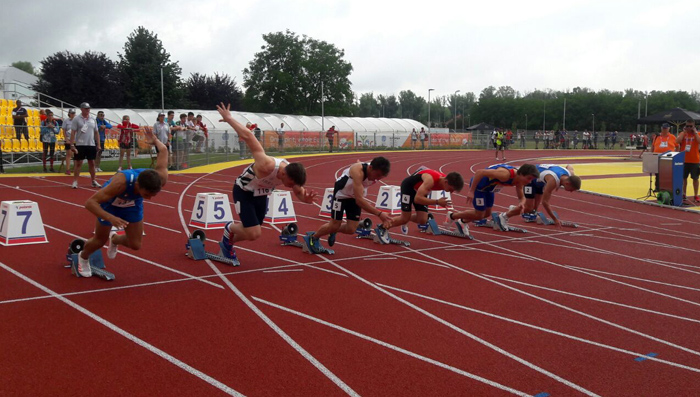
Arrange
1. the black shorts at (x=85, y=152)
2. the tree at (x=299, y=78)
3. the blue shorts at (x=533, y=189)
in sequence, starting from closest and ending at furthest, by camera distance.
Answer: the blue shorts at (x=533, y=189) < the black shorts at (x=85, y=152) < the tree at (x=299, y=78)

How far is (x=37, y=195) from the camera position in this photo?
41.3 feet

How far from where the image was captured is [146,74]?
5922cm

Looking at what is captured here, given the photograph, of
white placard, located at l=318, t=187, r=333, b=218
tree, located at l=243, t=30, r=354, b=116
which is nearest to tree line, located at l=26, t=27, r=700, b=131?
tree, located at l=243, t=30, r=354, b=116

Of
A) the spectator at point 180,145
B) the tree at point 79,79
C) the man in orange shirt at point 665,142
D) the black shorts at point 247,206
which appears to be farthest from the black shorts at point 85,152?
the tree at point 79,79

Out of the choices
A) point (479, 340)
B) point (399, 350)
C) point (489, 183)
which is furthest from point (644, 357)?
point (489, 183)

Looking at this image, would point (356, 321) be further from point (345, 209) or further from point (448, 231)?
point (448, 231)

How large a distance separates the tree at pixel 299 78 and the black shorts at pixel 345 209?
68.9 meters

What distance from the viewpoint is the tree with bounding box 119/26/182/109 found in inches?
2299

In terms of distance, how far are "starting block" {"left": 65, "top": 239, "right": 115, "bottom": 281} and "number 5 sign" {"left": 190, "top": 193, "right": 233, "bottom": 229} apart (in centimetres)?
317

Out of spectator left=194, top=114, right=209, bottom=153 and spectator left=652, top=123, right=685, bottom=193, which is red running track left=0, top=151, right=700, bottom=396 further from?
spectator left=194, top=114, right=209, bottom=153

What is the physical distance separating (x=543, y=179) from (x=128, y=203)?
7318mm

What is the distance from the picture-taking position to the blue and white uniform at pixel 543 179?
10.2 meters

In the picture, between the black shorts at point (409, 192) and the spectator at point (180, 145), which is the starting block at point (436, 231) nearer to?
the black shorts at point (409, 192)

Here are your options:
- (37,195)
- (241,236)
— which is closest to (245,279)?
(241,236)
